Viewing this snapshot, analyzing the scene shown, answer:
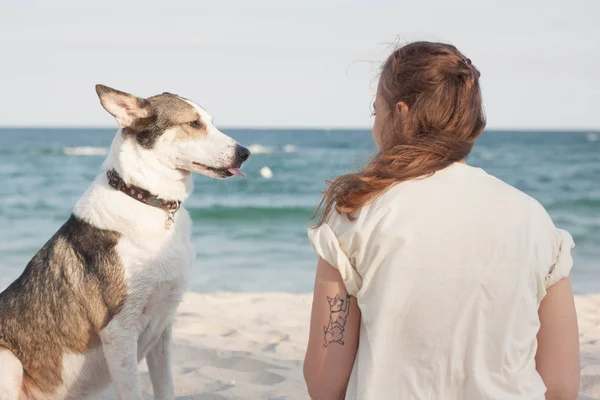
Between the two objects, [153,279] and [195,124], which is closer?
[153,279]

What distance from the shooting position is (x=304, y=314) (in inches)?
279

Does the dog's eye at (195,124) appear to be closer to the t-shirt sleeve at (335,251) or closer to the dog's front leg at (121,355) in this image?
the dog's front leg at (121,355)

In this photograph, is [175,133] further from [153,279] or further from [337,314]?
[337,314]

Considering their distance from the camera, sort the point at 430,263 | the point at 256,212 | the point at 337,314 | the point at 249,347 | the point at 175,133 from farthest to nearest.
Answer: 1. the point at 256,212
2. the point at 249,347
3. the point at 175,133
4. the point at 337,314
5. the point at 430,263

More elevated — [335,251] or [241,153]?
[335,251]

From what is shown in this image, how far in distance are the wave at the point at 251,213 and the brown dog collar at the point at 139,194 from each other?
11.6 meters

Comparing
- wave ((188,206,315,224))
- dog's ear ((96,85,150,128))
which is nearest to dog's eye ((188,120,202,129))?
dog's ear ((96,85,150,128))

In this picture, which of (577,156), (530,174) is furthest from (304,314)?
(577,156)

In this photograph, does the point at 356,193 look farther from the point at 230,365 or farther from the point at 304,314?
the point at 304,314

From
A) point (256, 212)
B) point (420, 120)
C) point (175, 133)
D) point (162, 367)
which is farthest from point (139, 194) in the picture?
point (256, 212)

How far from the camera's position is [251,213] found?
16.4m

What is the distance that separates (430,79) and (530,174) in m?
25.1

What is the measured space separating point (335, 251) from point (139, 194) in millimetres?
1841

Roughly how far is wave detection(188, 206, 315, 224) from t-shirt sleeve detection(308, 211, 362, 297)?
13.2 metres
